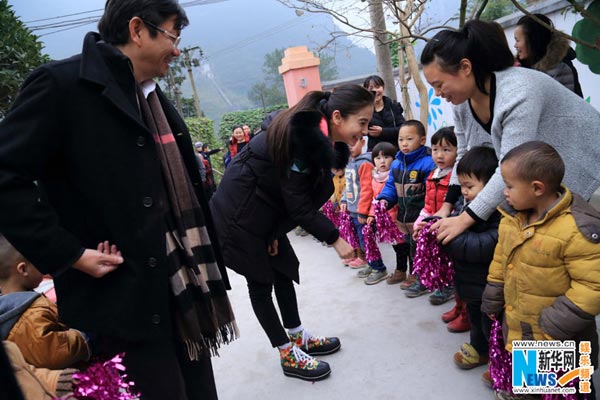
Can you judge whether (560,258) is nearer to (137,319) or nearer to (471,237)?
(471,237)

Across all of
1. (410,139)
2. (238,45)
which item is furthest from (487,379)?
(238,45)

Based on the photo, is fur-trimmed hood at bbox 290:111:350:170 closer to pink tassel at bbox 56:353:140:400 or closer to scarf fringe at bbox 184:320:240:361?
scarf fringe at bbox 184:320:240:361

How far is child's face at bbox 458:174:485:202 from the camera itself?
2.12 meters

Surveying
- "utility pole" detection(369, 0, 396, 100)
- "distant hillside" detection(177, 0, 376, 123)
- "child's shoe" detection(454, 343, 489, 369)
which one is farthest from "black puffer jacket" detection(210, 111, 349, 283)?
"distant hillside" detection(177, 0, 376, 123)

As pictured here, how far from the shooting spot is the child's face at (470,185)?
2.12m

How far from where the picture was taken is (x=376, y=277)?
358 cm

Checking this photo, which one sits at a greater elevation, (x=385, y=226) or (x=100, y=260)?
(x=100, y=260)

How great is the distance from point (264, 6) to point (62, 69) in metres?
188

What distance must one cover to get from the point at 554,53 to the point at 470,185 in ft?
3.17

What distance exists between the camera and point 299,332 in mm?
2559

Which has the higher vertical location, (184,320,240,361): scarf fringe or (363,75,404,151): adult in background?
(363,75,404,151): adult in background

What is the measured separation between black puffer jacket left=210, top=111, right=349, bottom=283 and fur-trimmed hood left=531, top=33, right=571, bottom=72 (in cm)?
126

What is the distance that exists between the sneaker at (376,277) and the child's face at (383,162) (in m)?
0.86

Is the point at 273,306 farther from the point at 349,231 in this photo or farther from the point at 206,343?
the point at 349,231
